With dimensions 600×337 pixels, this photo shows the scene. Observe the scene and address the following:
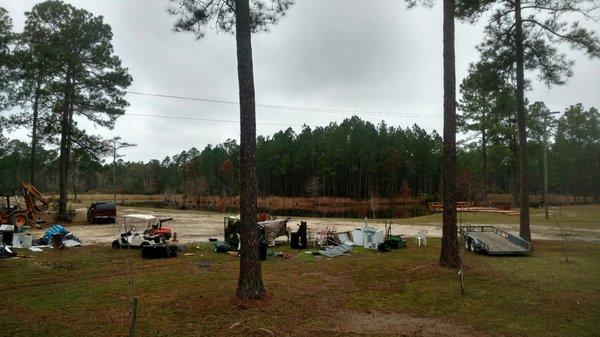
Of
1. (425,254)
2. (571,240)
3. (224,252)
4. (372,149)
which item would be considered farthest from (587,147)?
(224,252)

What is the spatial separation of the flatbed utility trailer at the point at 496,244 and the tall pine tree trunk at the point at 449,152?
2855mm

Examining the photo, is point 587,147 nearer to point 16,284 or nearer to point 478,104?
point 478,104

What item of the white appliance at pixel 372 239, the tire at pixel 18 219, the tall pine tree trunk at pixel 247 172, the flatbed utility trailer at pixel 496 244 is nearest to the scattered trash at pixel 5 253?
the tire at pixel 18 219

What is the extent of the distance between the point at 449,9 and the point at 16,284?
14.0 metres

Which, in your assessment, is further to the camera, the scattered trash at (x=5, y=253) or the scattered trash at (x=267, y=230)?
the scattered trash at (x=267, y=230)

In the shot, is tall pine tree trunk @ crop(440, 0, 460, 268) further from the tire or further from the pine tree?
the tire

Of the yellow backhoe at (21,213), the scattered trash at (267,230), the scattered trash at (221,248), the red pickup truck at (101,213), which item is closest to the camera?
the scattered trash at (221,248)

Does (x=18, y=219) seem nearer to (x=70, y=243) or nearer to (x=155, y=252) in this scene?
(x=70, y=243)

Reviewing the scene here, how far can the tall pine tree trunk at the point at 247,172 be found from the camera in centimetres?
840

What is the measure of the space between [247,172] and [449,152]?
6.61m

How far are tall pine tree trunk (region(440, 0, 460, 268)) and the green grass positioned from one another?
2.31ft

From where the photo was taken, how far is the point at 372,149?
73875 millimetres

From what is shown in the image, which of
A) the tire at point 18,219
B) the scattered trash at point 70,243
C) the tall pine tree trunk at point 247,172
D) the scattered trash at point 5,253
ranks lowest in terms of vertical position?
the scattered trash at point 70,243

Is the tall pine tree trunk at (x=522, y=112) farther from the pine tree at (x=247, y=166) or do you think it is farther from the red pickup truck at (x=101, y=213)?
the red pickup truck at (x=101, y=213)
